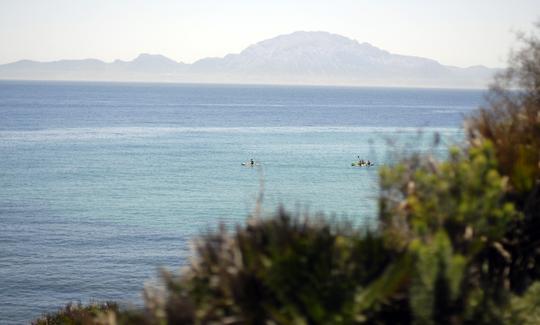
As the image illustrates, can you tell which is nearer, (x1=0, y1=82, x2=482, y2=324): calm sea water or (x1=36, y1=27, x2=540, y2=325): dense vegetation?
(x1=36, y1=27, x2=540, y2=325): dense vegetation

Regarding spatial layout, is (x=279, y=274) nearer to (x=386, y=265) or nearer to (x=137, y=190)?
(x=386, y=265)

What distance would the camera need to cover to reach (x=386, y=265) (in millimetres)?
7453

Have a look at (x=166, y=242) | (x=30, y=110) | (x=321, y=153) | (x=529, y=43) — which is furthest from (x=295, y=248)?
(x=30, y=110)

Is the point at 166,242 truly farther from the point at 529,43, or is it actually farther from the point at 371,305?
the point at 371,305

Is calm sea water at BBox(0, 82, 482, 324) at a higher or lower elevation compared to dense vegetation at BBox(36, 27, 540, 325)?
lower

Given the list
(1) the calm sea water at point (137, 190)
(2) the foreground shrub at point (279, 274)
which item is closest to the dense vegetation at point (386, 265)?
(2) the foreground shrub at point (279, 274)

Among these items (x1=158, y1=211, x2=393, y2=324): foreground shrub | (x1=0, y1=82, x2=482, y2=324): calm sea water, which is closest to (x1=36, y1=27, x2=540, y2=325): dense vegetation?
(x1=158, y1=211, x2=393, y2=324): foreground shrub

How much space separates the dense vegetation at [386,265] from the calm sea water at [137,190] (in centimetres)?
52

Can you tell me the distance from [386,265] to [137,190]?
5019 centimetres

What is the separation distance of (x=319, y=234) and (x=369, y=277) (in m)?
0.71

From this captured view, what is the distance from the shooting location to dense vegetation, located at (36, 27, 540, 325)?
22.0 feet

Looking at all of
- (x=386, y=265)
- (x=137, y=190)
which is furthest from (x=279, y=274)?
(x=137, y=190)

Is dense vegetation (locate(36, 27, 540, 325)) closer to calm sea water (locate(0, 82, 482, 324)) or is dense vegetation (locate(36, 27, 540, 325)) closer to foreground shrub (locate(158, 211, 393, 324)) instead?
foreground shrub (locate(158, 211, 393, 324))

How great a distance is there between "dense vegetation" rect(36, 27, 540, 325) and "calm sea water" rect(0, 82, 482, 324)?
524mm
